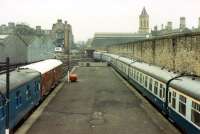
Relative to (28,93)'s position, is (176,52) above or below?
above

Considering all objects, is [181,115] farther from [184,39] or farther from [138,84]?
[138,84]

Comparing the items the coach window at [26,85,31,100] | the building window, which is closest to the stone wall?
the building window

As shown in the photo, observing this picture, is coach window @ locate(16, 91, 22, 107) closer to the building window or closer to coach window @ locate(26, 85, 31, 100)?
coach window @ locate(26, 85, 31, 100)

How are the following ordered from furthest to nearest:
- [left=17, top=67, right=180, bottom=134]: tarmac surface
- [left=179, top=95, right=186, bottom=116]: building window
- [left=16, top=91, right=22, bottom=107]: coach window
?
[left=17, top=67, right=180, bottom=134]: tarmac surface, [left=16, top=91, right=22, bottom=107]: coach window, [left=179, top=95, right=186, bottom=116]: building window

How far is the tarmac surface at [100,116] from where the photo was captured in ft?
55.0

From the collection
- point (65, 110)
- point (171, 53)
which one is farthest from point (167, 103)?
point (171, 53)

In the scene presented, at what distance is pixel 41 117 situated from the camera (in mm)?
19500

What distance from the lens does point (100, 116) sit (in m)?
19.8

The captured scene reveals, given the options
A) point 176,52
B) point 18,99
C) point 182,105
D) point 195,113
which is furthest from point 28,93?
point 176,52

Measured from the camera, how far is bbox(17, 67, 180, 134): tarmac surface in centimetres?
1675

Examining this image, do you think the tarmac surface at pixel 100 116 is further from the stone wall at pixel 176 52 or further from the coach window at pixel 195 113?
the stone wall at pixel 176 52

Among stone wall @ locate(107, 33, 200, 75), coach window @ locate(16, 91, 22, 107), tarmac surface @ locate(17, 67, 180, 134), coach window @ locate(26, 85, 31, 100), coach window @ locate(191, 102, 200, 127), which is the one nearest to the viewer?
coach window @ locate(191, 102, 200, 127)

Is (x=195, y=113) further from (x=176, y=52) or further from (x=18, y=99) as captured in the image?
(x=176, y=52)

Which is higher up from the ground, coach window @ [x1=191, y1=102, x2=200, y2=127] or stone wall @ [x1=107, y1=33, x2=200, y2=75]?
stone wall @ [x1=107, y1=33, x2=200, y2=75]
